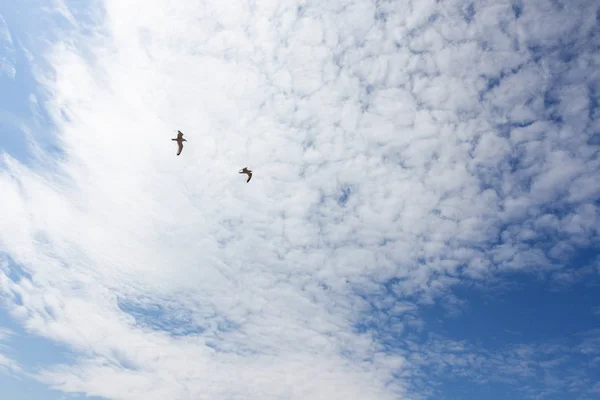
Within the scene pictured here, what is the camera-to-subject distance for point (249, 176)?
39031 millimetres

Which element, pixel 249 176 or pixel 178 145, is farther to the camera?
pixel 249 176

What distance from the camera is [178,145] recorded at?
115 ft

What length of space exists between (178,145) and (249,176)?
270 inches
